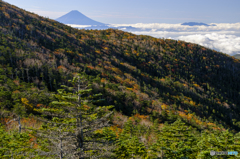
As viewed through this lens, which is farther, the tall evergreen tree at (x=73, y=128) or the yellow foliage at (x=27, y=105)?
the yellow foliage at (x=27, y=105)

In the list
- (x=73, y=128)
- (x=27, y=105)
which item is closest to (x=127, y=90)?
(x=27, y=105)

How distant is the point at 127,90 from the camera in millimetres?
106938

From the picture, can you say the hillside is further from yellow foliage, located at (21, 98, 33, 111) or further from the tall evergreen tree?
the tall evergreen tree

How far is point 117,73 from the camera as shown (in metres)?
144

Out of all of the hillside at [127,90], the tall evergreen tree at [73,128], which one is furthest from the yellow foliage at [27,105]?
the tall evergreen tree at [73,128]

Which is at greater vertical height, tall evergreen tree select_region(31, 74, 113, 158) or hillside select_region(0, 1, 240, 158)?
tall evergreen tree select_region(31, 74, 113, 158)

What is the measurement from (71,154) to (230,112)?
168486mm

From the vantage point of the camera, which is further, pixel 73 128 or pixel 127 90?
pixel 127 90

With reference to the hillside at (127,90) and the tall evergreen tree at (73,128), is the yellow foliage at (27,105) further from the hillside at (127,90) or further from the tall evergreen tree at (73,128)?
the tall evergreen tree at (73,128)

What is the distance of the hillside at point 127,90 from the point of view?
25.8 metres

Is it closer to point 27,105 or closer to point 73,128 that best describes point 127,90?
point 27,105

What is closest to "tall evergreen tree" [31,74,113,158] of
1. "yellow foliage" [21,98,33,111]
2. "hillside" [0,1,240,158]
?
"hillside" [0,1,240,158]

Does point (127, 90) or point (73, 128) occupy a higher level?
point (73, 128)

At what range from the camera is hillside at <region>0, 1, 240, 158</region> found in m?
25.8
